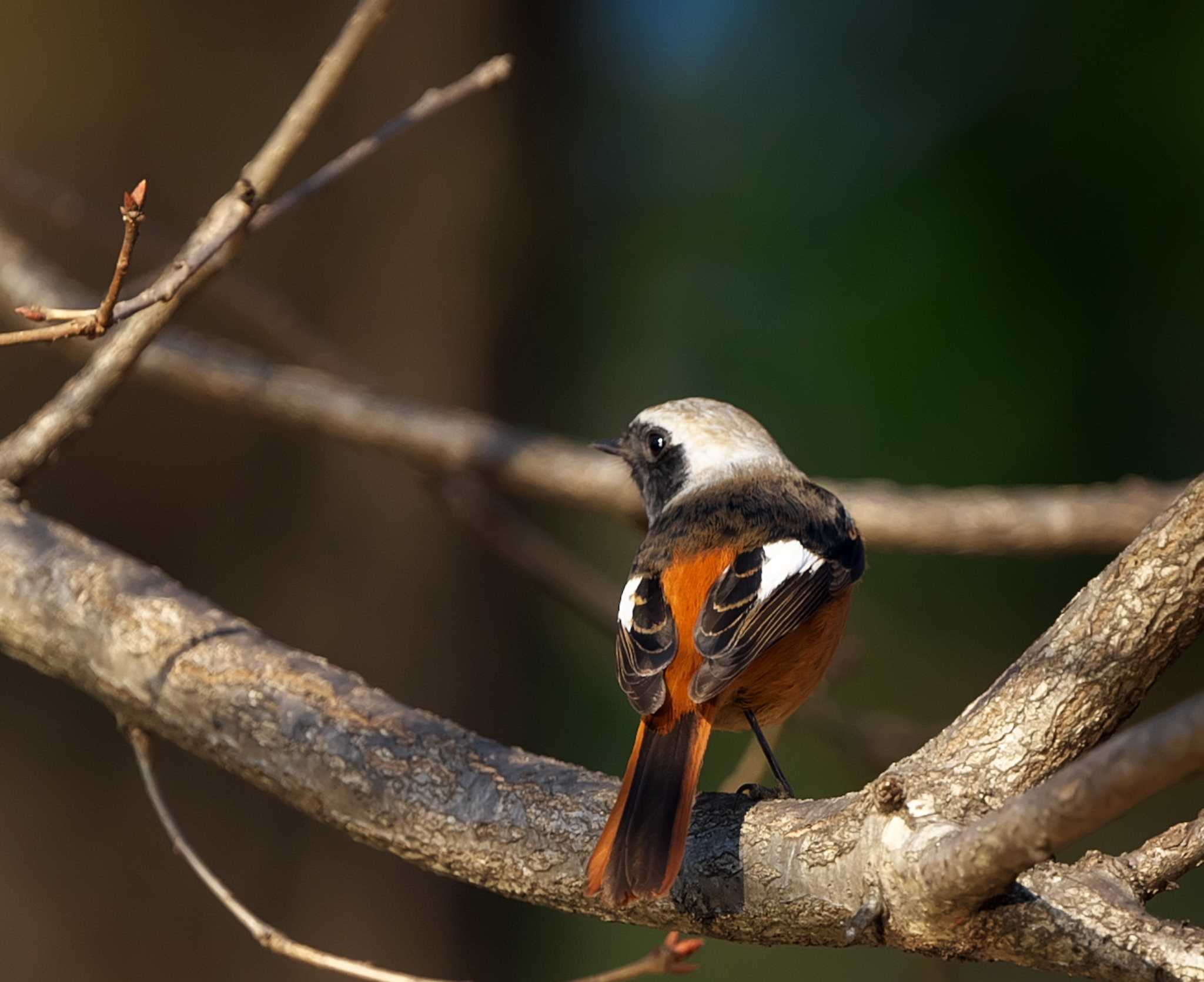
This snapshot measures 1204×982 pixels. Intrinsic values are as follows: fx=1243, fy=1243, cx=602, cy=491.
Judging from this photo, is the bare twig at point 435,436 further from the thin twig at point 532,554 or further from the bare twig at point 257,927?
the bare twig at point 257,927

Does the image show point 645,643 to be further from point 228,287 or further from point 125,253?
point 228,287

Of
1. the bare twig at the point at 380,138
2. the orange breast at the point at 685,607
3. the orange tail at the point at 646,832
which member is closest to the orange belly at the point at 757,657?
the orange breast at the point at 685,607

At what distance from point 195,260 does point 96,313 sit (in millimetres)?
380

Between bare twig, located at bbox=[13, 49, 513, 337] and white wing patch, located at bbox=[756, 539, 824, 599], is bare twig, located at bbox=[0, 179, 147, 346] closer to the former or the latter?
bare twig, located at bbox=[13, 49, 513, 337]

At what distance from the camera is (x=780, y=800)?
2189 millimetres

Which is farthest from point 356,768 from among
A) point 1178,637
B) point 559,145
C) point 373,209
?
point 559,145

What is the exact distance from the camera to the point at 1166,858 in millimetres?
1793

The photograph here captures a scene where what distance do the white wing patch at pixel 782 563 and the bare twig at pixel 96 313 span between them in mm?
1442

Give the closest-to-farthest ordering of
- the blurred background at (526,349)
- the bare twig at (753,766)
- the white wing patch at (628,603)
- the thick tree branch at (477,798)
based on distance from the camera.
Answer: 1. the thick tree branch at (477,798)
2. the white wing patch at (628,603)
3. the bare twig at (753,766)
4. the blurred background at (526,349)

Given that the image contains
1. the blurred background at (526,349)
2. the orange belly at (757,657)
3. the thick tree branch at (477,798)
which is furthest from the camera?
the blurred background at (526,349)

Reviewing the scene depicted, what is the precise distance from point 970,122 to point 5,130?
3745 millimetres

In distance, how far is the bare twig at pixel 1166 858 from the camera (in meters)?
1.79

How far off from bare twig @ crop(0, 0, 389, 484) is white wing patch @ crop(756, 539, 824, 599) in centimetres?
132

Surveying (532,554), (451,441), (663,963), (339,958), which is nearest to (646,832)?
(663,963)
